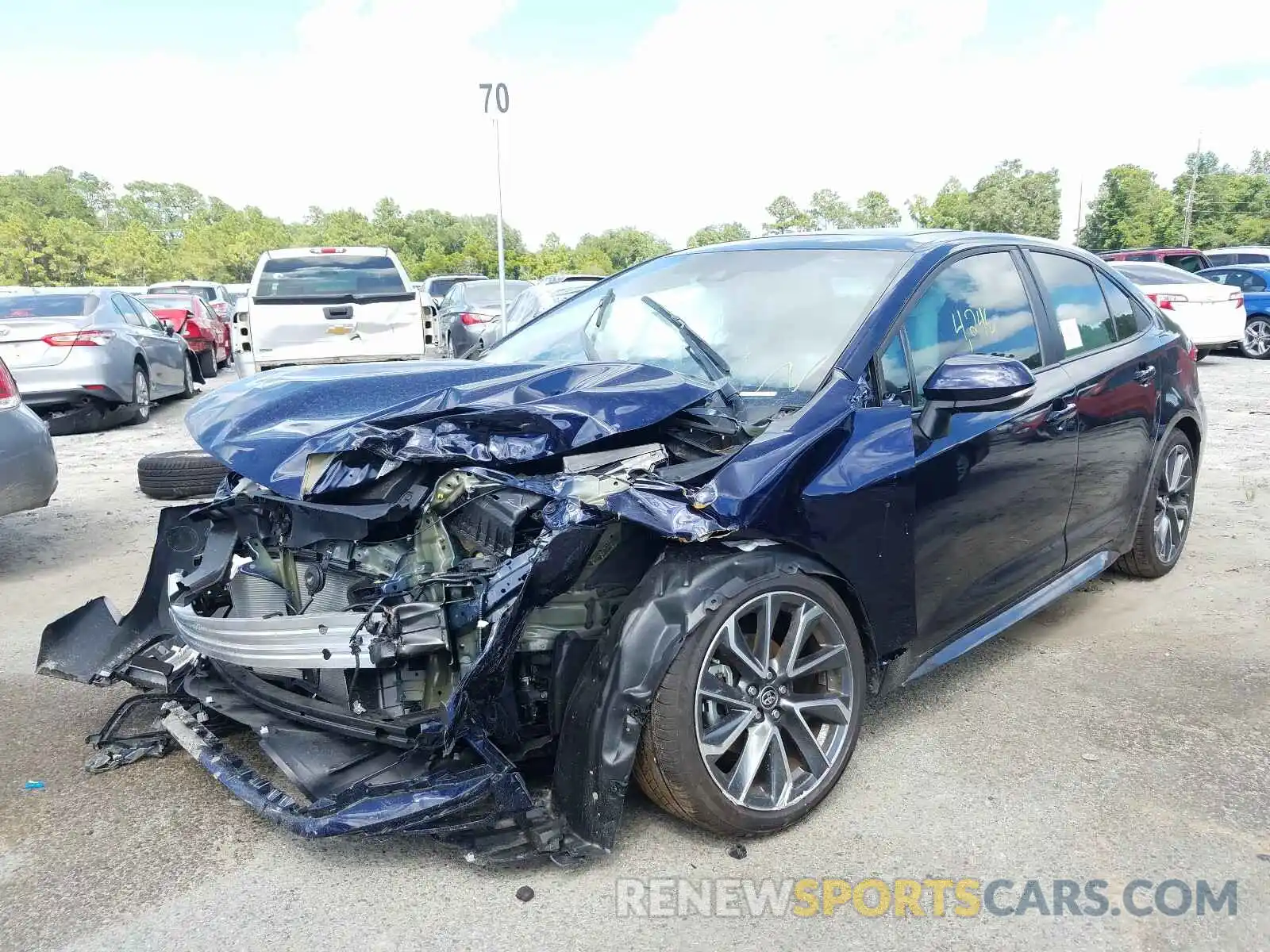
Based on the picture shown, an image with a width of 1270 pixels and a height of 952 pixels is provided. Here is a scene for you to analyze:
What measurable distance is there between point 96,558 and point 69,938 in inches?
154

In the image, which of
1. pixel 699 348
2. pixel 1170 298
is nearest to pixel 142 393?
pixel 699 348

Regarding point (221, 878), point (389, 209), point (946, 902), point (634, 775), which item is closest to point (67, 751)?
point (221, 878)

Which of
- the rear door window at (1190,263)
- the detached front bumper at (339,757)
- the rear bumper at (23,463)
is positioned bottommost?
the detached front bumper at (339,757)

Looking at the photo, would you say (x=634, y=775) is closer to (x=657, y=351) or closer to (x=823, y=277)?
(x=657, y=351)

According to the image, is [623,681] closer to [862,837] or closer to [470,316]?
[862,837]

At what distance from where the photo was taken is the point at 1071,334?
162 inches

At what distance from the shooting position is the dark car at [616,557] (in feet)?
8.60

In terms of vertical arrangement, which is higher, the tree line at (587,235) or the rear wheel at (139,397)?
the tree line at (587,235)

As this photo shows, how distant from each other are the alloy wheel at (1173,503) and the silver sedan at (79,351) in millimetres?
9461

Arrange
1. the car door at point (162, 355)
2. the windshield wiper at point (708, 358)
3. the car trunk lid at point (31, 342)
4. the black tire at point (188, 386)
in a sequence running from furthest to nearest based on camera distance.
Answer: the black tire at point (188, 386), the car door at point (162, 355), the car trunk lid at point (31, 342), the windshield wiper at point (708, 358)

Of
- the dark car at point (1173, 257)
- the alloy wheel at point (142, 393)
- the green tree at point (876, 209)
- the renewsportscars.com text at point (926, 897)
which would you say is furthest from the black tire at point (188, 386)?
the green tree at point (876, 209)

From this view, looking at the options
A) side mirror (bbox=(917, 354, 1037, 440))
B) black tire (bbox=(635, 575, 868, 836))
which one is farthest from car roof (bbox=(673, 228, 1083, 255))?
black tire (bbox=(635, 575, 868, 836))

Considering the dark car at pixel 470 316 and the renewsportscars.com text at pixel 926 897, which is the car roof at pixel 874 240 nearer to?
the renewsportscars.com text at pixel 926 897

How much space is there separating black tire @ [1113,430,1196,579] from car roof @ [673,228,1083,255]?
1301mm
